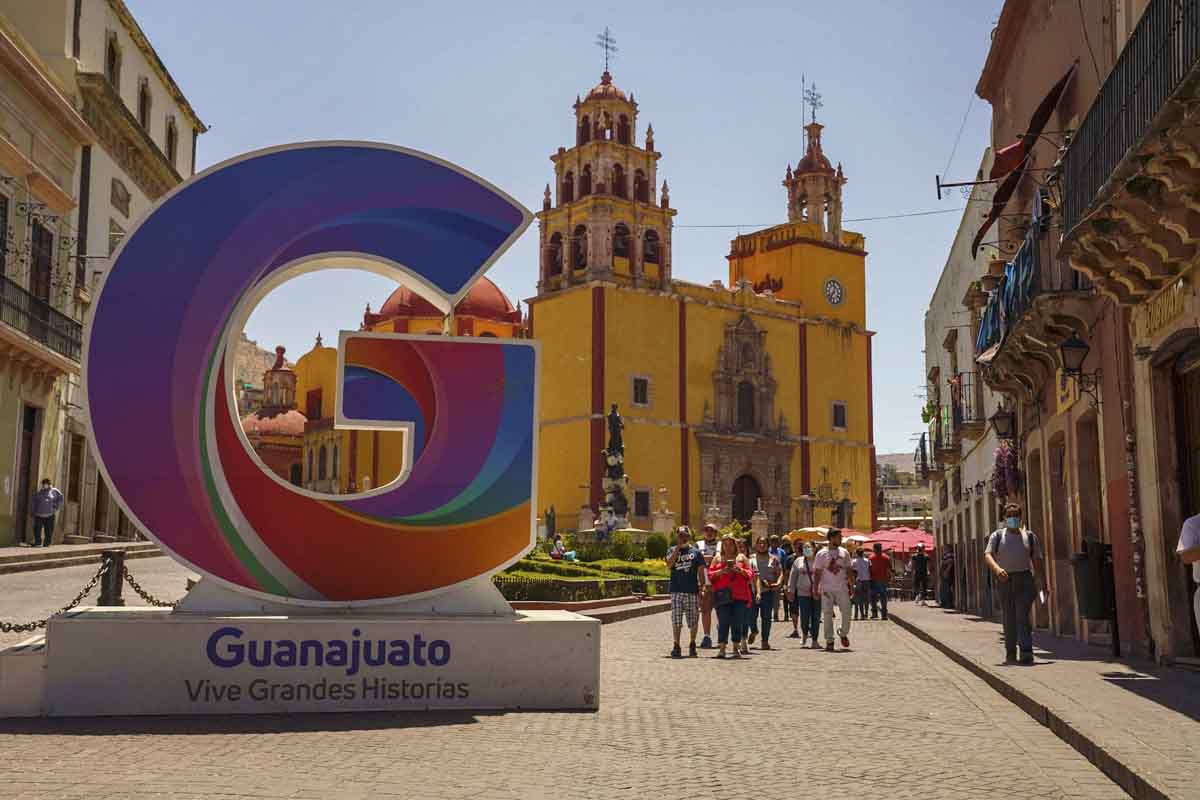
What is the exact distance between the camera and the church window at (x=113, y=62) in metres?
31.1

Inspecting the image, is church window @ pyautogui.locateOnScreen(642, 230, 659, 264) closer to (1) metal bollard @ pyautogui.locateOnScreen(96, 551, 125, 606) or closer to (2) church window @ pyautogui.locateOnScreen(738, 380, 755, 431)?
(2) church window @ pyautogui.locateOnScreen(738, 380, 755, 431)

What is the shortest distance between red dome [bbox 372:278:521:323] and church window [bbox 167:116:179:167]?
81.8 ft

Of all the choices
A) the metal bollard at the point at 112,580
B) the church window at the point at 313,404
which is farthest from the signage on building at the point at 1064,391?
the church window at the point at 313,404

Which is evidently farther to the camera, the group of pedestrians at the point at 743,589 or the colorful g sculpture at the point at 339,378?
the group of pedestrians at the point at 743,589

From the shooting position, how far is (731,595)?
47.2ft

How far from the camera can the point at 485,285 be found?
216ft

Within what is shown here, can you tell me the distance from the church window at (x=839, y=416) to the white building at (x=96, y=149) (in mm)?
37186

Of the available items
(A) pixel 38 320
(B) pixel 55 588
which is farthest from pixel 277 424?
(B) pixel 55 588

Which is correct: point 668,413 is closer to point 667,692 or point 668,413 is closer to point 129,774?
point 667,692

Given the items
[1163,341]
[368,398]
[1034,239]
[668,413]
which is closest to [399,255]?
[368,398]

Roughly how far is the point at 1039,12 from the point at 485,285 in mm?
48850

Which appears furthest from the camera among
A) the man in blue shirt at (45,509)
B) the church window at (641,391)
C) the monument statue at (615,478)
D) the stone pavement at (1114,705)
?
the church window at (641,391)

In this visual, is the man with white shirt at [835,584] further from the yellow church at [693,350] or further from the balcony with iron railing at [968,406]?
the yellow church at [693,350]

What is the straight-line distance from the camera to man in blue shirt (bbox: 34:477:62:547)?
23656 mm
